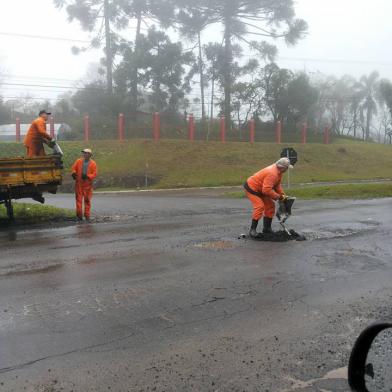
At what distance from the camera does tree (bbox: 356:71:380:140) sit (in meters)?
72.0

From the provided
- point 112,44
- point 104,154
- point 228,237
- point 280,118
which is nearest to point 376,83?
point 280,118

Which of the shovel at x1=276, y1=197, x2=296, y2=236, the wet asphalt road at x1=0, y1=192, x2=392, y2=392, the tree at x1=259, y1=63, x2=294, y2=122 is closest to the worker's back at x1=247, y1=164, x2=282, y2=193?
the shovel at x1=276, y1=197, x2=296, y2=236

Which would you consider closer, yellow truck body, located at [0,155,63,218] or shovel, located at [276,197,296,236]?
shovel, located at [276,197,296,236]

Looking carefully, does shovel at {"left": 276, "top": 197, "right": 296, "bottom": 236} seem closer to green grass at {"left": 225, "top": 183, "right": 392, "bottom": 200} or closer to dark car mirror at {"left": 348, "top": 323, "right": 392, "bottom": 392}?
dark car mirror at {"left": 348, "top": 323, "right": 392, "bottom": 392}

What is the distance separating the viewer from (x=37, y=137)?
1230cm

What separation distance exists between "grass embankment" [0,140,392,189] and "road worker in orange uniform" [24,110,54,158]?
13.5 metres

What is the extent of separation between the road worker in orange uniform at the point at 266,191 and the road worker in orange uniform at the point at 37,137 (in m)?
4.92

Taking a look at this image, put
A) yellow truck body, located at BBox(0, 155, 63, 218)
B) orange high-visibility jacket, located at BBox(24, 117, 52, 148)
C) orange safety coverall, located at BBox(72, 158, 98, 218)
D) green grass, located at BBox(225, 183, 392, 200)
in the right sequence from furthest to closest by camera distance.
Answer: green grass, located at BBox(225, 183, 392, 200) → orange safety coverall, located at BBox(72, 158, 98, 218) → orange high-visibility jacket, located at BBox(24, 117, 52, 148) → yellow truck body, located at BBox(0, 155, 63, 218)

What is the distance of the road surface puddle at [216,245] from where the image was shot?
8781 mm

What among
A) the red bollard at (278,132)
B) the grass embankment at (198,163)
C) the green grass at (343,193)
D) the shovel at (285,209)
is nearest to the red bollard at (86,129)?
the grass embankment at (198,163)

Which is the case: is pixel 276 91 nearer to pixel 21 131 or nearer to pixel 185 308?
pixel 21 131

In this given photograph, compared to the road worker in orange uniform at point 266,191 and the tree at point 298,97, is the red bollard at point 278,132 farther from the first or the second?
the road worker in orange uniform at point 266,191

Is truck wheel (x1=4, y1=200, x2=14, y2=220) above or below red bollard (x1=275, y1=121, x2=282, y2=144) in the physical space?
below

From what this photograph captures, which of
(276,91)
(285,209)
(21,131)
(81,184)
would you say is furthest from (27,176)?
(276,91)
